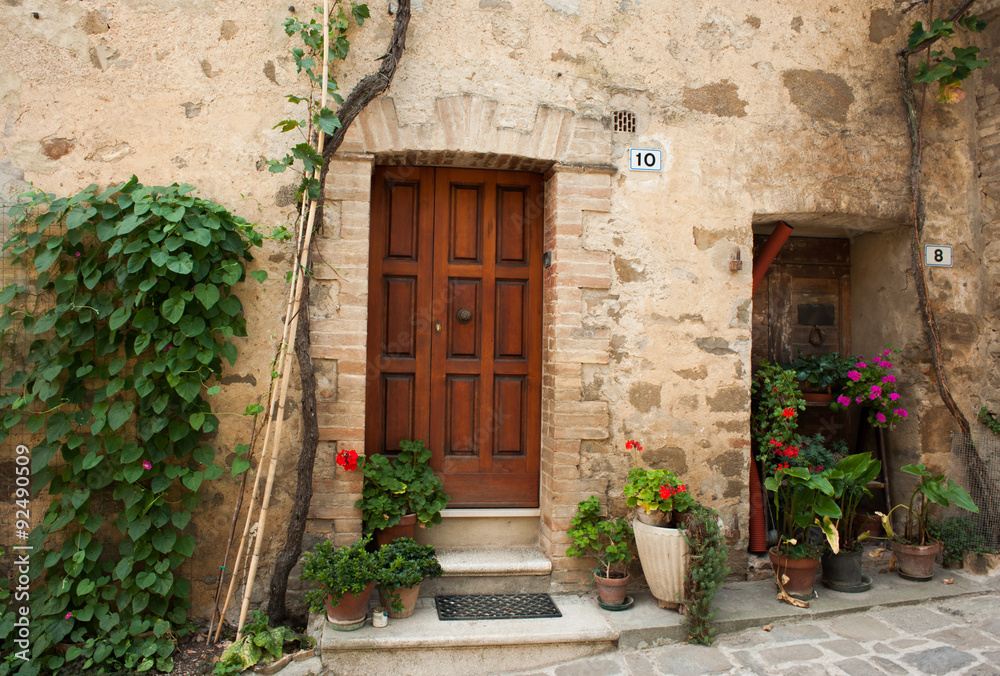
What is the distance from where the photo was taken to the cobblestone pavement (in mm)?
2932

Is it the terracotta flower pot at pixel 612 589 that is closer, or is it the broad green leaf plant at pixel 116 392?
the broad green leaf plant at pixel 116 392

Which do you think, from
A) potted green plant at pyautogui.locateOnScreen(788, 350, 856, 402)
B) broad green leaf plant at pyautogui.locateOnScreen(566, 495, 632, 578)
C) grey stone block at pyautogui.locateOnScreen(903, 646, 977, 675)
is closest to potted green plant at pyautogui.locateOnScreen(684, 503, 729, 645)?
broad green leaf plant at pyautogui.locateOnScreen(566, 495, 632, 578)

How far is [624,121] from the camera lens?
373 centimetres

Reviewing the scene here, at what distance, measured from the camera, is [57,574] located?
3088mm

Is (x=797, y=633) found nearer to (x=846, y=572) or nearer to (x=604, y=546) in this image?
(x=846, y=572)

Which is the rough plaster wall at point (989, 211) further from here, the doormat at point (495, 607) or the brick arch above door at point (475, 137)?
the doormat at point (495, 607)

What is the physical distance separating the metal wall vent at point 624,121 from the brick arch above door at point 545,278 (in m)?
0.09

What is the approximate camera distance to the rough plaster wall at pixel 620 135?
330cm

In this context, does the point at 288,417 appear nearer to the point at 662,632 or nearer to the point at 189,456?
the point at 189,456

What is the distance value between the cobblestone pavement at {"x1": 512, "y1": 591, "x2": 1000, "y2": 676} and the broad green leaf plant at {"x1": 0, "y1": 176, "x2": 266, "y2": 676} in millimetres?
1911

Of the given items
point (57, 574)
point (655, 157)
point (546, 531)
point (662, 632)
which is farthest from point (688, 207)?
point (57, 574)

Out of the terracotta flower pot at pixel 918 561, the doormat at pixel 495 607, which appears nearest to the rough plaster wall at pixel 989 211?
the terracotta flower pot at pixel 918 561

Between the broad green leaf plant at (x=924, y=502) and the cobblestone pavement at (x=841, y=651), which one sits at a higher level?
the broad green leaf plant at (x=924, y=502)

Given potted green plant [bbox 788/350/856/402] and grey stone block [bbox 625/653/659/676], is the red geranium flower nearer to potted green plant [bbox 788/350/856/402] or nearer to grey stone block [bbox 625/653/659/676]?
grey stone block [bbox 625/653/659/676]
